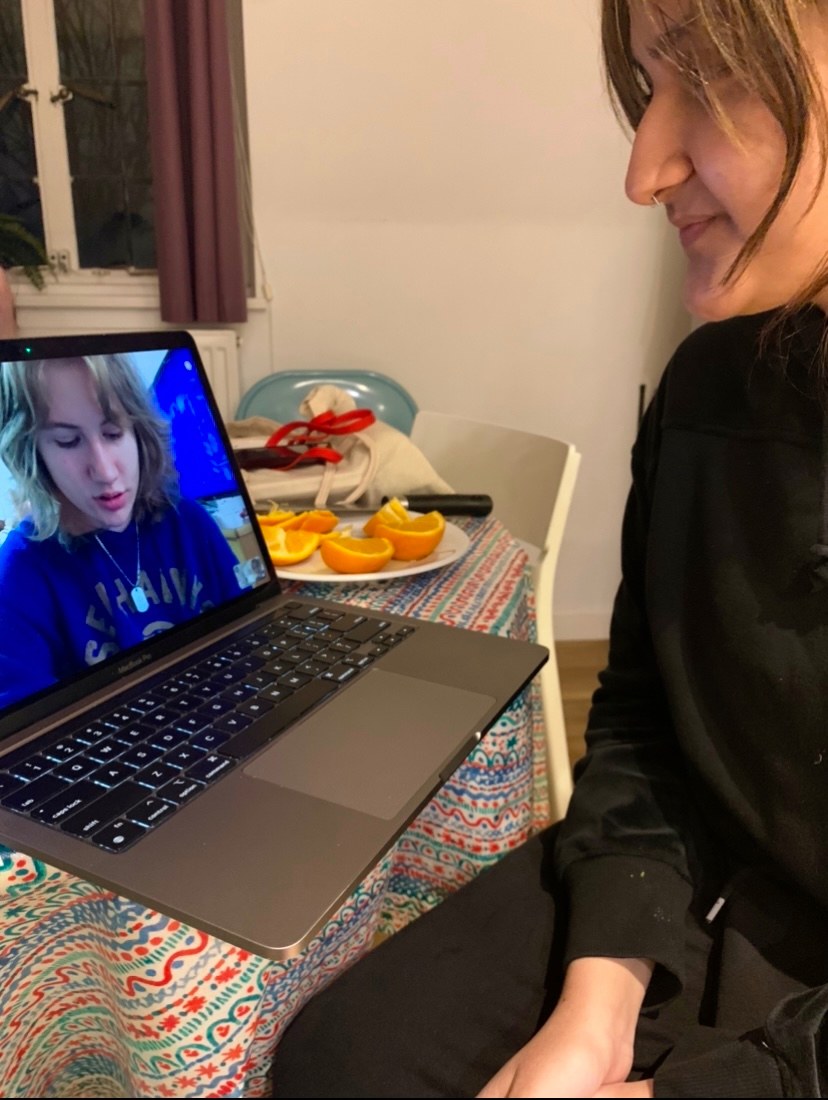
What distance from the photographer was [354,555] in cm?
76

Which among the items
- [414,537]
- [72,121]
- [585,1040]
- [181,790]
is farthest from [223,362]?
[585,1040]

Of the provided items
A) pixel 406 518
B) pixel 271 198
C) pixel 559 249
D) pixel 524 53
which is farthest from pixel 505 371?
pixel 406 518

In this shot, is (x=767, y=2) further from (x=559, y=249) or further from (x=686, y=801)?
(x=559, y=249)

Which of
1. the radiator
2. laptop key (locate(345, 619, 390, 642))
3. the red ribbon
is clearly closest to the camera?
laptop key (locate(345, 619, 390, 642))

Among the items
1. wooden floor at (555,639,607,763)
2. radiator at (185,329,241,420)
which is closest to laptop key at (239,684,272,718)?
radiator at (185,329,241,420)

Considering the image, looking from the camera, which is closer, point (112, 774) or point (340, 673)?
point (112, 774)

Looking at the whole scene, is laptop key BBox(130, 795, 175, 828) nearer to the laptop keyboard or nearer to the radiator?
the laptop keyboard

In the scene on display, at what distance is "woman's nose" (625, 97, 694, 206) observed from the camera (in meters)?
0.49

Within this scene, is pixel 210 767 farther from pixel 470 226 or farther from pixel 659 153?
pixel 470 226

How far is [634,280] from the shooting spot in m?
1.83

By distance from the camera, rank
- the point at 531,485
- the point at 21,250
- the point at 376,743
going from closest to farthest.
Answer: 1. the point at 376,743
2. the point at 21,250
3. the point at 531,485

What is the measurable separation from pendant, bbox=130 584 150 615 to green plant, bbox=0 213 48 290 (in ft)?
1.24

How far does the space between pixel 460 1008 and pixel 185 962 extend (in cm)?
19

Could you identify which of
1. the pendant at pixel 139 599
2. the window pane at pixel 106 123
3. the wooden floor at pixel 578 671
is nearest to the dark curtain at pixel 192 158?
the window pane at pixel 106 123
